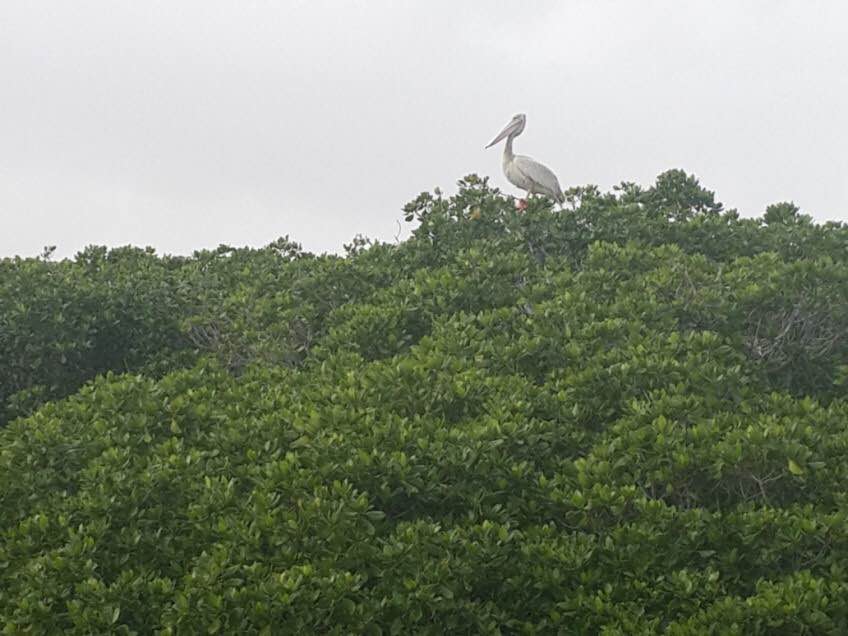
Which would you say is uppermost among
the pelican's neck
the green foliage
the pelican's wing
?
the pelican's neck

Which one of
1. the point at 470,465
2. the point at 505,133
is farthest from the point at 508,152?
the point at 470,465

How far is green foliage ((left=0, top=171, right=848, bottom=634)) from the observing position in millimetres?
7949

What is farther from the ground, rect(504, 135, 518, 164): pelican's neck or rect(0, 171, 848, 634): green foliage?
rect(504, 135, 518, 164): pelican's neck

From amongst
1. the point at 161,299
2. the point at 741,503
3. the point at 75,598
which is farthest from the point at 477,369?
the point at 161,299

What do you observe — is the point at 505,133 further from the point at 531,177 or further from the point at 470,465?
the point at 470,465

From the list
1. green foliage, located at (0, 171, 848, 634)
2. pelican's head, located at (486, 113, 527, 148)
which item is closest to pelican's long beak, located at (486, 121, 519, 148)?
Result: pelican's head, located at (486, 113, 527, 148)

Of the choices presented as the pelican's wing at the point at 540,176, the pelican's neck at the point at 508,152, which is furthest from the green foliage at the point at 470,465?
the pelican's neck at the point at 508,152

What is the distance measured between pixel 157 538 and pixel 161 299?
6433mm

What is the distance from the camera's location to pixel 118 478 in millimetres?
8953

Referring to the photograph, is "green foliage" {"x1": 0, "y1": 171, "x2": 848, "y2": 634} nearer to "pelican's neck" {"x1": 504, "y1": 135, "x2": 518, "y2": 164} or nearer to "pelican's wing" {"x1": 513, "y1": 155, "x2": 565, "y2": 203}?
"pelican's wing" {"x1": 513, "y1": 155, "x2": 565, "y2": 203}

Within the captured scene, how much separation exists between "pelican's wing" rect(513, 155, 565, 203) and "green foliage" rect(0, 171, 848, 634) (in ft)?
20.8

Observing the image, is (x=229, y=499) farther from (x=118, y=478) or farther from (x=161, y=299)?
(x=161, y=299)

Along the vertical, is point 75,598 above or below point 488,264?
below

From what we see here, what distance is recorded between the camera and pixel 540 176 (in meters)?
19.9
